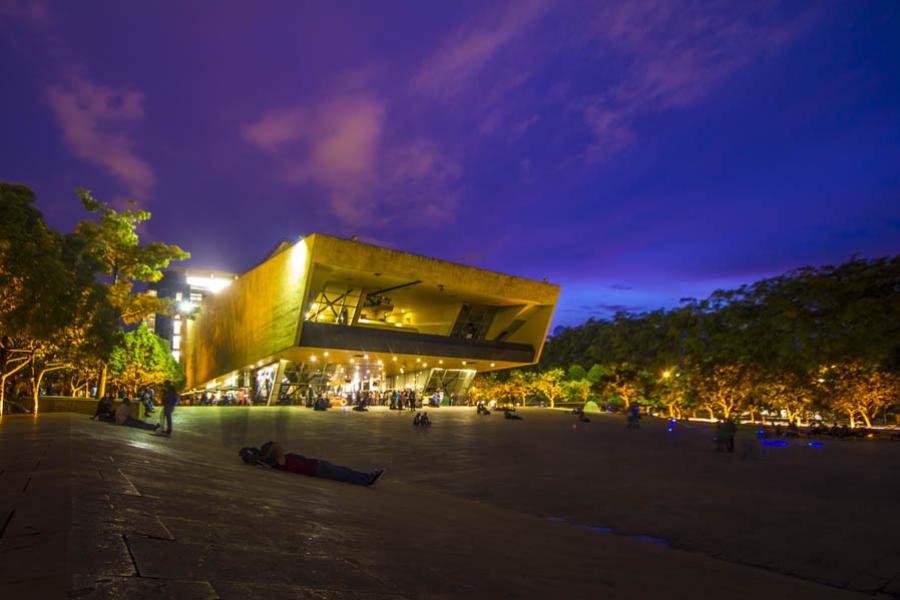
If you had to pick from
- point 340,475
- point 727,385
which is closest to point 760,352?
point 727,385

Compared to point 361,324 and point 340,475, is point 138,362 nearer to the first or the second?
point 361,324

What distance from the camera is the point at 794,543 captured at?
644 centimetres

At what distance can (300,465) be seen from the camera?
8945 millimetres

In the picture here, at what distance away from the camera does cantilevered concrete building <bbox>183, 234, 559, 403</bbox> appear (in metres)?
38.2

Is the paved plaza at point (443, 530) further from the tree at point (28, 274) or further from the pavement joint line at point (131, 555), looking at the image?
the tree at point (28, 274)

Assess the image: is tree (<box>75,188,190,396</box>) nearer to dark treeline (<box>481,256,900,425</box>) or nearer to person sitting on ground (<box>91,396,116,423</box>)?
person sitting on ground (<box>91,396,116,423</box>)

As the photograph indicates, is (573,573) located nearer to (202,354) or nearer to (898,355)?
(898,355)

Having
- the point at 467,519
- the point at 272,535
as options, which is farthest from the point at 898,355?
the point at 272,535

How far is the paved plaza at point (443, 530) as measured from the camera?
92.0 inches

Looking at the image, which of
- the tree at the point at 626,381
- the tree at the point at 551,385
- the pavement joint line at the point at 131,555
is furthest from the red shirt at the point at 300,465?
the tree at the point at 551,385

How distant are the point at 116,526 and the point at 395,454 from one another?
12.3 m

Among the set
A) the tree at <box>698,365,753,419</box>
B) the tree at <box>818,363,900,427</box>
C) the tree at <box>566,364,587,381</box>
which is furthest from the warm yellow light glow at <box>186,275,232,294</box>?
the tree at <box>818,363,900,427</box>

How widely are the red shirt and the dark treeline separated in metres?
8.03

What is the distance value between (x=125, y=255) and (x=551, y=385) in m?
45.1
